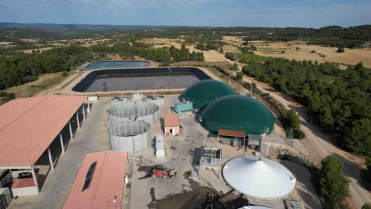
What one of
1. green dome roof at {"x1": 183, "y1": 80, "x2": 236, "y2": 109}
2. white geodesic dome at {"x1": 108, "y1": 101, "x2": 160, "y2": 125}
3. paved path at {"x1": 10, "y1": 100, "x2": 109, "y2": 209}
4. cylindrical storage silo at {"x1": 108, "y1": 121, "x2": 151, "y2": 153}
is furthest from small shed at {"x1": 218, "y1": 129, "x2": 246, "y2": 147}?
paved path at {"x1": 10, "y1": 100, "x2": 109, "y2": 209}

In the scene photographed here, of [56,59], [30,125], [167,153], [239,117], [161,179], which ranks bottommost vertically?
[161,179]

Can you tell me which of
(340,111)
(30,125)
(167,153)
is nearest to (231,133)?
(167,153)

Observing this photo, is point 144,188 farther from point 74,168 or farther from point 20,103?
point 20,103

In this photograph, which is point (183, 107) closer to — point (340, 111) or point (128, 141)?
point (128, 141)

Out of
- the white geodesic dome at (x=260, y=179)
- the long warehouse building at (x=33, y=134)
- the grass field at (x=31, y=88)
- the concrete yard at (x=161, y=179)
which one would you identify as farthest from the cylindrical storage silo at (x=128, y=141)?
the grass field at (x=31, y=88)

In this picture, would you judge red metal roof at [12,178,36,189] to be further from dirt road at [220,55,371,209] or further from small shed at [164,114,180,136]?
dirt road at [220,55,371,209]

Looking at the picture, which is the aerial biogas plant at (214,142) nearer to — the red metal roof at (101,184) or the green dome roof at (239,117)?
the green dome roof at (239,117)

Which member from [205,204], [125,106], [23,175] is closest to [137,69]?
[125,106]
